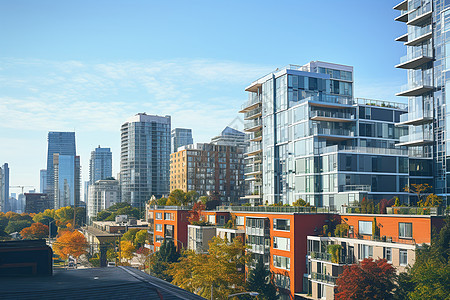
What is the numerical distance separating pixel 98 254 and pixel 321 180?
240ft

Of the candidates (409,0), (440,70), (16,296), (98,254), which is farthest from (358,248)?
(98,254)

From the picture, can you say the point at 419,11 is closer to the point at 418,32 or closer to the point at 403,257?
the point at 418,32

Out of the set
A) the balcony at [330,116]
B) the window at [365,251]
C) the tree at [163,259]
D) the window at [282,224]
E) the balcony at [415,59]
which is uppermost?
the balcony at [415,59]

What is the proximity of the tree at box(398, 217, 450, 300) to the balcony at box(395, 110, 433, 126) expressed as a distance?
98.9 feet

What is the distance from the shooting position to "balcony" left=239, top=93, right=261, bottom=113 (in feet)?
335

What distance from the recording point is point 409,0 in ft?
251

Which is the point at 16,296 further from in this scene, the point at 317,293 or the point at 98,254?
the point at 98,254

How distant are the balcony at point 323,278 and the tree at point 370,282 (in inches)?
260

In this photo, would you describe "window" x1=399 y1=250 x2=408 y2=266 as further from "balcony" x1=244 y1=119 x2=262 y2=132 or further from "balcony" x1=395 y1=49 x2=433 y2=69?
"balcony" x1=244 y1=119 x2=262 y2=132

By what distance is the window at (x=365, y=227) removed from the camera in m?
55.2

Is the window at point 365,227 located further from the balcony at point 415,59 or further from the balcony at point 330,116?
the balcony at point 415,59

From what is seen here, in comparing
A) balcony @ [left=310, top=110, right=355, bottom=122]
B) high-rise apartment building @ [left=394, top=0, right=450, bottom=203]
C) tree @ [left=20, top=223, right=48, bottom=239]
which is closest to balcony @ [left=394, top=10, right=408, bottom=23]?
high-rise apartment building @ [left=394, top=0, right=450, bottom=203]

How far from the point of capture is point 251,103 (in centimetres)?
10425

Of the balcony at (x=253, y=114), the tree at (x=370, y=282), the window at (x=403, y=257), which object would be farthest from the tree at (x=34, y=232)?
the window at (x=403, y=257)
